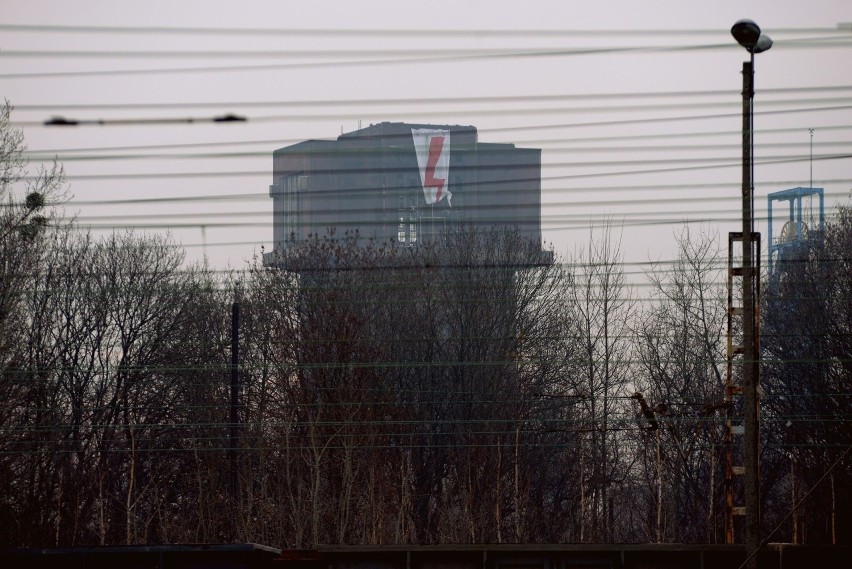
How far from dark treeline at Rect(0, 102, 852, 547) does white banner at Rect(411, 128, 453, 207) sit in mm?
50325

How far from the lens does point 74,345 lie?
43.3m

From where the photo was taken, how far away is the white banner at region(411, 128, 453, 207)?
9944cm

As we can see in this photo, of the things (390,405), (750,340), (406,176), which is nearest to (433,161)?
(406,176)

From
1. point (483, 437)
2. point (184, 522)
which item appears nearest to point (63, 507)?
point (184, 522)

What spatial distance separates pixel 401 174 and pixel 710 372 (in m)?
58.1

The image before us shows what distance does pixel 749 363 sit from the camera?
19.9 meters

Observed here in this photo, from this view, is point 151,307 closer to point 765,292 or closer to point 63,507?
point 63,507

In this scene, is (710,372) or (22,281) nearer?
(22,281)

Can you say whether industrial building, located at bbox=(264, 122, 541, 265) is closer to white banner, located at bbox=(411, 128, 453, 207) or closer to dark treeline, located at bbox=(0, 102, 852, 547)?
white banner, located at bbox=(411, 128, 453, 207)

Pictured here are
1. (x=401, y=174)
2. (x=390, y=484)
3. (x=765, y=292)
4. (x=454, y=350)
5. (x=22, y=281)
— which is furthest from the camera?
(x=401, y=174)

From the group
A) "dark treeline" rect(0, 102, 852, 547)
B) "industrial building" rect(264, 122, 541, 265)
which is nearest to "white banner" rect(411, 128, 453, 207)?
"industrial building" rect(264, 122, 541, 265)

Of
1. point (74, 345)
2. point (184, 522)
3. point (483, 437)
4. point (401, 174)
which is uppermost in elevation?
point (401, 174)

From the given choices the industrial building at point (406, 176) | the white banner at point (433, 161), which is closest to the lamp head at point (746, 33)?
the industrial building at point (406, 176)

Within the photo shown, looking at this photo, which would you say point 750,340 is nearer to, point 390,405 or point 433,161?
point 390,405
